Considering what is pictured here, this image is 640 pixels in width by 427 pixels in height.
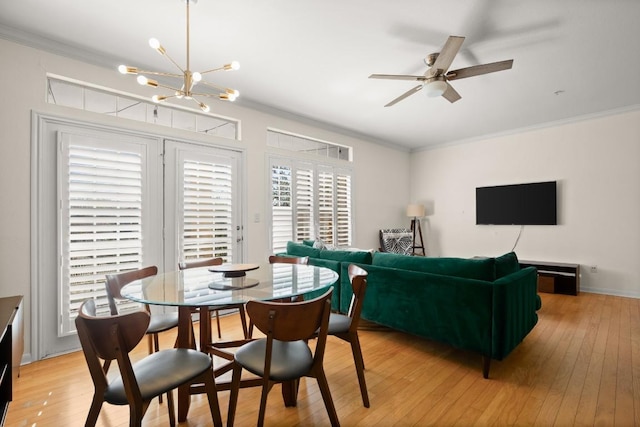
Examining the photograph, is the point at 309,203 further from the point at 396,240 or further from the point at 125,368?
the point at 125,368

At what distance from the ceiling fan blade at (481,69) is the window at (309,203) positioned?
8.24 ft

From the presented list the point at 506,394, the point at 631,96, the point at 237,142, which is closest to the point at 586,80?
the point at 631,96

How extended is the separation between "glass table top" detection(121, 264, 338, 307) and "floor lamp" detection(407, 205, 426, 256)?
170 inches

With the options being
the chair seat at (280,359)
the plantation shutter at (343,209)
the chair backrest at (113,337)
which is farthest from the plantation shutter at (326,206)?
the chair backrest at (113,337)

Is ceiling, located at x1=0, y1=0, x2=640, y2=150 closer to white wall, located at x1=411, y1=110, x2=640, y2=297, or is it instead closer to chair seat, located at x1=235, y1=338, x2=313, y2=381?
white wall, located at x1=411, y1=110, x2=640, y2=297

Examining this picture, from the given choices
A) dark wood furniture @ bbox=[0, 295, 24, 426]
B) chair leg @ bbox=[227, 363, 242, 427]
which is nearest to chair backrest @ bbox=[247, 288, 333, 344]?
chair leg @ bbox=[227, 363, 242, 427]

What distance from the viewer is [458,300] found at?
2.44 meters

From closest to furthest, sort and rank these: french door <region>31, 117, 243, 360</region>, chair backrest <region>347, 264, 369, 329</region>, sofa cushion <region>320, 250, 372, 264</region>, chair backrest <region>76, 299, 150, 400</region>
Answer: chair backrest <region>76, 299, 150, 400</region>, chair backrest <region>347, 264, 369, 329</region>, french door <region>31, 117, 243, 360</region>, sofa cushion <region>320, 250, 372, 264</region>

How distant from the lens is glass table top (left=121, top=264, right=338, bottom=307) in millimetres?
1656

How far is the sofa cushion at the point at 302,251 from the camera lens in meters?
3.62

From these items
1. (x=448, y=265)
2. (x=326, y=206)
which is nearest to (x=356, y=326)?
(x=448, y=265)

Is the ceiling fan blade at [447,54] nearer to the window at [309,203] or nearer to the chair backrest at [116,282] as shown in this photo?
the window at [309,203]

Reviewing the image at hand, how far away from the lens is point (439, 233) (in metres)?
6.50

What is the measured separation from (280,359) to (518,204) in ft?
17.2
